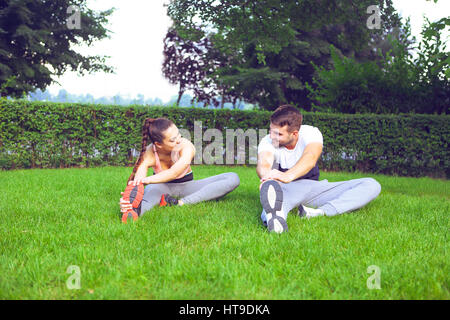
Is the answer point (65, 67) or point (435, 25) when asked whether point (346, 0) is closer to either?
point (435, 25)

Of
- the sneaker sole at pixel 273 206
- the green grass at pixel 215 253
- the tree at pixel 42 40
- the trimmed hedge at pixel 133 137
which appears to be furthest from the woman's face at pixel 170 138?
the tree at pixel 42 40

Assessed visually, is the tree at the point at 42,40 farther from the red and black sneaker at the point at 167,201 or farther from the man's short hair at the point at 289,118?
the man's short hair at the point at 289,118

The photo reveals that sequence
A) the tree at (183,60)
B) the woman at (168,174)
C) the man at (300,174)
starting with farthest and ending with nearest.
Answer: the tree at (183,60), the woman at (168,174), the man at (300,174)

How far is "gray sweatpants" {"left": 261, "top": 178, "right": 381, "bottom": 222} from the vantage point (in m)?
4.30

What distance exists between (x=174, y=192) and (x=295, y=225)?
2.12 metres

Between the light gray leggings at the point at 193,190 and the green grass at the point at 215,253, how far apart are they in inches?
6.6

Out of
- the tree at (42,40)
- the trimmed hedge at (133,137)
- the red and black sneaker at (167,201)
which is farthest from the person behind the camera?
the tree at (42,40)

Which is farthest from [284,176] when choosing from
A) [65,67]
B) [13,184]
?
[65,67]

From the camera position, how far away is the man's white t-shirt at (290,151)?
175 inches

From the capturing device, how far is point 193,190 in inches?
205

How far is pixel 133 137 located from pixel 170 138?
7.41m

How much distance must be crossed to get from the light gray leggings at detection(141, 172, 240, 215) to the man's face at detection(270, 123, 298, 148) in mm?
1018

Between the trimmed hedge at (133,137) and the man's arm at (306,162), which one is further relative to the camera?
the trimmed hedge at (133,137)
